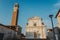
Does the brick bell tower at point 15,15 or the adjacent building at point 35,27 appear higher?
the brick bell tower at point 15,15

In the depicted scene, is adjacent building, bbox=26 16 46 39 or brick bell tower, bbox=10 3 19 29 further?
brick bell tower, bbox=10 3 19 29

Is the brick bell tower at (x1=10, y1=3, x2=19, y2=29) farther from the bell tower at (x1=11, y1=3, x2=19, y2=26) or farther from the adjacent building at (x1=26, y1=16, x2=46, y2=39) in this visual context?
the adjacent building at (x1=26, y1=16, x2=46, y2=39)

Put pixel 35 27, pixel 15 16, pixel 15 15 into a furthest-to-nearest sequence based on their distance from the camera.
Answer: pixel 15 15 → pixel 15 16 → pixel 35 27

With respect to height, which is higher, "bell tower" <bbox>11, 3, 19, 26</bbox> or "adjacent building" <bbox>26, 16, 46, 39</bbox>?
"bell tower" <bbox>11, 3, 19, 26</bbox>

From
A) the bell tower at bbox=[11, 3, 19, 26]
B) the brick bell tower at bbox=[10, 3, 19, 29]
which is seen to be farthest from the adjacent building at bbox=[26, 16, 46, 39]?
the bell tower at bbox=[11, 3, 19, 26]

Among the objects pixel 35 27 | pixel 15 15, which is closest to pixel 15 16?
pixel 15 15

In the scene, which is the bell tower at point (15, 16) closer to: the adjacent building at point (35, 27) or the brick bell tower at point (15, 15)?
the brick bell tower at point (15, 15)

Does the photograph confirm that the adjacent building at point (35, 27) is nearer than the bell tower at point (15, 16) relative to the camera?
Yes

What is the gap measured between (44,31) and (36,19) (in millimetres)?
4780

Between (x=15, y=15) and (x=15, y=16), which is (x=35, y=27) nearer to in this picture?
(x=15, y=16)

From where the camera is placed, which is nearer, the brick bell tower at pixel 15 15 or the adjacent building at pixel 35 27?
the adjacent building at pixel 35 27

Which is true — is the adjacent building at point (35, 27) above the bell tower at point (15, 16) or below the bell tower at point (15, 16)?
below

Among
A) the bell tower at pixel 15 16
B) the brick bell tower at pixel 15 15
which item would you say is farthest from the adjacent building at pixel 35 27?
the bell tower at pixel 15 16

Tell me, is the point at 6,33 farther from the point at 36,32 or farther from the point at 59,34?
the point at 36,32
